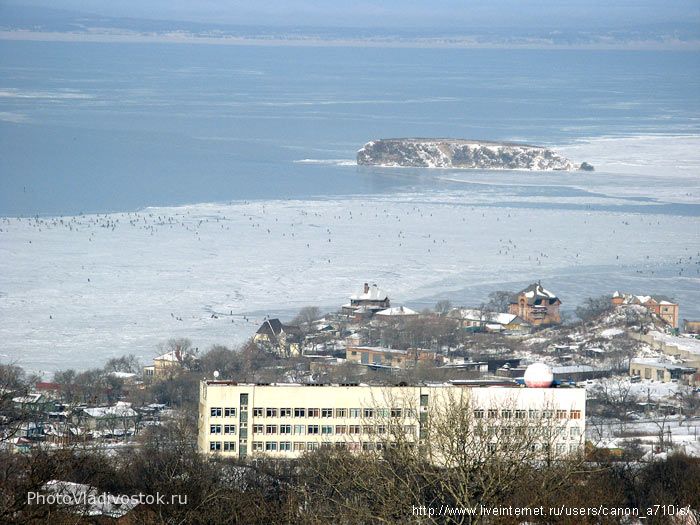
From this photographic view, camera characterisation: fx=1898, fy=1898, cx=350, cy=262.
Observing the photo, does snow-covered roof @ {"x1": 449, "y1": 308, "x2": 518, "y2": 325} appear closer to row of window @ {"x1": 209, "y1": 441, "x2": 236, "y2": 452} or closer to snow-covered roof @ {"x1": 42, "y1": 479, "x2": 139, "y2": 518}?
row of window @ {"x1": 209, "y1": 441, "x2": 236, "y2": 452}

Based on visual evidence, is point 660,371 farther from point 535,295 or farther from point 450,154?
point 450,154

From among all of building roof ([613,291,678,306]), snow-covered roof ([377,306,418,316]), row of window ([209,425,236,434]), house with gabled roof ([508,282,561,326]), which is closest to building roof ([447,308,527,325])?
house with gabled roof ([508,282,561,326])

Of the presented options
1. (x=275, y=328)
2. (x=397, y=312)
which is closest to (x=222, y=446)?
(x=275, y=328)

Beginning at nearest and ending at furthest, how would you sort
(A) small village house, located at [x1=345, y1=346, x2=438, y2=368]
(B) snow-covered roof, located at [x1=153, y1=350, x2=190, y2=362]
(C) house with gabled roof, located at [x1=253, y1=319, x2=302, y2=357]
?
(B) snow-covered roof, located at [x1=153, y1=350, x2=190, y2=362], (A) small village house, located at [x1=345, y1=346, x2=438, y2=368], (C) house with gabled roof, located at [x1=253, y1=319, x2=302, y2=357]

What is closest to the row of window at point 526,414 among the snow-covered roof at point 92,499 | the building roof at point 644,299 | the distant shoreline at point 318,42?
the snow-covered roof at point 92,499

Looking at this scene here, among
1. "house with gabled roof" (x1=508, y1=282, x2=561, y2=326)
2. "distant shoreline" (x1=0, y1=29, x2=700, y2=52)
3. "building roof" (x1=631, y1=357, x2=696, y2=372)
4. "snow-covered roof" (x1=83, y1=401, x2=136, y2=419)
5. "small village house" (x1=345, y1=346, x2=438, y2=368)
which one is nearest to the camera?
Answer: "snow-covered roof" (x1=83, y1=401, x2=136, y2=419)

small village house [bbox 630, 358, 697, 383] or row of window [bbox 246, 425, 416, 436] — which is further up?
small village house [bbox 630, 358, 697, 383]
